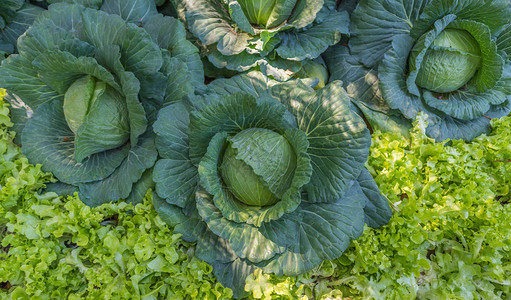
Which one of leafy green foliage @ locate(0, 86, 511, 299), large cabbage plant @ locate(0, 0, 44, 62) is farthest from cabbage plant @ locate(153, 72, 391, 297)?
large cabbage plant @ locate(0, 0, 44, 62)

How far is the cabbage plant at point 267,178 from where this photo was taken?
188 centimetres

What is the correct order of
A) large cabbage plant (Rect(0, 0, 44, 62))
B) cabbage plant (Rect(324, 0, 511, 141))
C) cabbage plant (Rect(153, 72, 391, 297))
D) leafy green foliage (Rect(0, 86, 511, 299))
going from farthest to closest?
large cabbage plant (Rect(0, 0, 44, 62))
cabbage plant (Rect(324, 0, 511, 141))
leafy green foliage (Rect(0, 86, 511, 299))
cabbage plant (Rect(153, 72, 391, 297))

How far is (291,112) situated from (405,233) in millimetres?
1010

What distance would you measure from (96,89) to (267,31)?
1.20 metres

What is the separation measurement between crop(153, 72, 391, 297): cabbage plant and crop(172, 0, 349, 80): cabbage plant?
47cm

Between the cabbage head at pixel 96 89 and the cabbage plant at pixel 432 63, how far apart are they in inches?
50.1

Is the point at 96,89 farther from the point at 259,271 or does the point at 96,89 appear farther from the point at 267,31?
the point at 259,271

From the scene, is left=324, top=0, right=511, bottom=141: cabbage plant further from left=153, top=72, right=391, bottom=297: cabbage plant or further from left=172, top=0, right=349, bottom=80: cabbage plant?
left=153, top=72, right=391, bottom=297: cabbage plant

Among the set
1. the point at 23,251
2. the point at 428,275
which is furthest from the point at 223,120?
the point at 428,275

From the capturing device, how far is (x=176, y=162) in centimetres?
216

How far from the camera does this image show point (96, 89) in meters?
2.12

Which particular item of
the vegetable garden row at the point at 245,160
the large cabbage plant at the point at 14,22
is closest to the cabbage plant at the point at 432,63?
the vegetable garden row at the point at 245,160

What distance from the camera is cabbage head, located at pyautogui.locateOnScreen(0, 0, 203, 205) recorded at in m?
2.09

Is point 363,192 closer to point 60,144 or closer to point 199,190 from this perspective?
point 199,190
